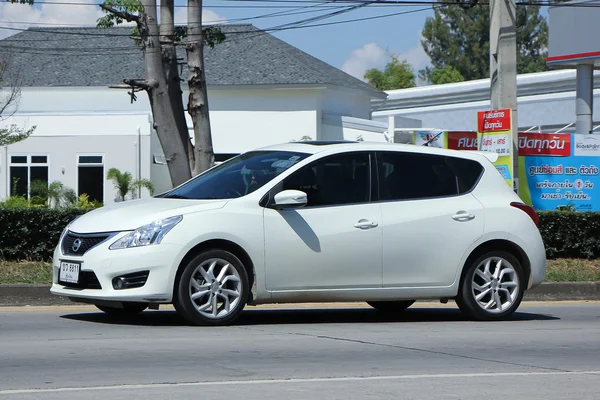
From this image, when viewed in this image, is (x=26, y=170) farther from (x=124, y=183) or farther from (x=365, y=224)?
(x=365, y=224)

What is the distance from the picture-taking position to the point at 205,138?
66.9 ft

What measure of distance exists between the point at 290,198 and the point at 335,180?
740 mm

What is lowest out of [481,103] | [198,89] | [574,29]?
[198,89]

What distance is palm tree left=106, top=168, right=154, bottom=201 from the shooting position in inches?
1646

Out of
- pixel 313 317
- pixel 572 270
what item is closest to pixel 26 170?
pixel 572 270

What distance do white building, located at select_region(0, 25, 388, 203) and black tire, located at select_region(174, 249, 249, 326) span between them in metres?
33.3

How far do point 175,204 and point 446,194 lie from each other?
2844 mm

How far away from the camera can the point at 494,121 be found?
1842 cm

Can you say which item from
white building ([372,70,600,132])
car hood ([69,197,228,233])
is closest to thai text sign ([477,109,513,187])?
car hood ([69,197,228,233])

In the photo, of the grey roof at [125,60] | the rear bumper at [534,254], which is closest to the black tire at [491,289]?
the rear bumper at [534,254]

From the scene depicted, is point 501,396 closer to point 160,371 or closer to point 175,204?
point 160,371

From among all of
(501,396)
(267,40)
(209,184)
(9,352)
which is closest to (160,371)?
(9,352)

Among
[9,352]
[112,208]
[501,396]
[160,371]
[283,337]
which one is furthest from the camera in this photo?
[112,208]

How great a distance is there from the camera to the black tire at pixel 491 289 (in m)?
11.1
